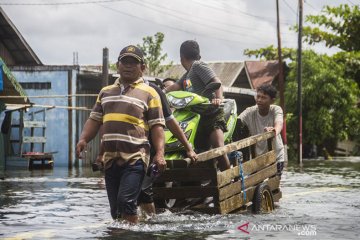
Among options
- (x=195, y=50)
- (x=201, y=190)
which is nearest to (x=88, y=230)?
(x=201, y=190)

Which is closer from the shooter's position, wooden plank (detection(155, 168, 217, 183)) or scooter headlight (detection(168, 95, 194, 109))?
wooden plank (detection(155, 168, 217, 183))

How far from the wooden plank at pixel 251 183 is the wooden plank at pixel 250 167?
6cm

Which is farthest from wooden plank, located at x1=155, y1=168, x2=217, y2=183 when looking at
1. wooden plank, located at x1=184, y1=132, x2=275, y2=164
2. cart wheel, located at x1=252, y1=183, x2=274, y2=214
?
cart wheel, located at x1=252, y1=183, x2=274, y2=214

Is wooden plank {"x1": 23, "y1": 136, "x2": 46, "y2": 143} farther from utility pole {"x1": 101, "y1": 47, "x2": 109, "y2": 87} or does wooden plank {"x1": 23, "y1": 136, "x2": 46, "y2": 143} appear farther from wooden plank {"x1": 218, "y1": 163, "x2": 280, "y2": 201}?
wooden plank {"x1": 218, "y1": 163, "x2": 280, "y2": 201}

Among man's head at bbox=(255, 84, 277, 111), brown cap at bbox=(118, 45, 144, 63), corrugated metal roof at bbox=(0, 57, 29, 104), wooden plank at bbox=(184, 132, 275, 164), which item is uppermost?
corrugated metal roof at bbox=(0, 57, 29, 104)

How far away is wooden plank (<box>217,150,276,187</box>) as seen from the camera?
26.0ft

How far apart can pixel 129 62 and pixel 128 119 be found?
525 millimetres

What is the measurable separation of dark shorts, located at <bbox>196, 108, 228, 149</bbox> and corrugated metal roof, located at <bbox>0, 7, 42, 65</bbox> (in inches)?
892

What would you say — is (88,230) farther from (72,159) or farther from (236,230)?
(72,159)

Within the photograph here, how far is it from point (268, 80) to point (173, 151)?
40.7 metres

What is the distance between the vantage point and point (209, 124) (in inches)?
338

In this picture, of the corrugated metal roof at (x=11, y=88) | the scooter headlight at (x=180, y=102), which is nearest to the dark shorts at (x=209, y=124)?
the scooter headlight at (x=180, y=102)

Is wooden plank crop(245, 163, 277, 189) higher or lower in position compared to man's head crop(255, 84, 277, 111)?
lower

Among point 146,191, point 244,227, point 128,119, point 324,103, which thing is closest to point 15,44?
point 324,103
